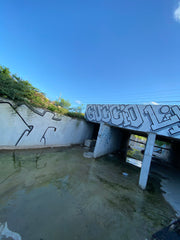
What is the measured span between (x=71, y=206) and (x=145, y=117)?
5.59 metres

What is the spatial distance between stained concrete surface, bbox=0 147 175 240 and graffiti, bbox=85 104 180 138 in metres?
3.38

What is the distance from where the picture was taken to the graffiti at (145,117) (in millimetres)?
4547

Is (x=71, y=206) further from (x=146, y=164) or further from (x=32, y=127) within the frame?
(x=32, y=127)

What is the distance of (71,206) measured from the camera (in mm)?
2711

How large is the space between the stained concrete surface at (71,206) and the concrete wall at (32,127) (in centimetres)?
150

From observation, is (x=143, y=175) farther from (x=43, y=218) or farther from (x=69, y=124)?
(x=69, y=124)

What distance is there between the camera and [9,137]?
537 cm

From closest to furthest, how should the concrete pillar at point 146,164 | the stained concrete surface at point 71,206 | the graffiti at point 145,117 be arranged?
1. the stained concrete surface at point 71,206
2. the graffiti at point 145,117
3. the concrete pillar at point 146,164

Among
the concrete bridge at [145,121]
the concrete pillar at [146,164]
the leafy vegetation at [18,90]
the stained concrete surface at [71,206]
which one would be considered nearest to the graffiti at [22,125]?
the leafy vegetation at [18,90]

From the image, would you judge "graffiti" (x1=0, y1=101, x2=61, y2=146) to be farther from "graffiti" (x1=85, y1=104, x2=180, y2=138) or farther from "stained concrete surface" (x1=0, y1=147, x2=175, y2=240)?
"graffiti" (x1=85, y1=104, x2=180, y2=138)

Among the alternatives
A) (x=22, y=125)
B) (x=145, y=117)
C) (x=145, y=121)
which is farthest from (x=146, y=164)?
(x=22, y=125)

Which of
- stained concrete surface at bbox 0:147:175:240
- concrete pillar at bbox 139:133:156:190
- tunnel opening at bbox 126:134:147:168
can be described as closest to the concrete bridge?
concrete pillar at bbox 139:133:156:190

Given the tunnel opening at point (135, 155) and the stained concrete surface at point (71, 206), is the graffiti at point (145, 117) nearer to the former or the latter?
the stained concrete surface at point (71, 206)

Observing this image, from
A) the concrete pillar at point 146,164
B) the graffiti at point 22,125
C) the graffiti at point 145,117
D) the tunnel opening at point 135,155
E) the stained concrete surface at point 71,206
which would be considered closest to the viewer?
the stained concrete surface at point 71,206
